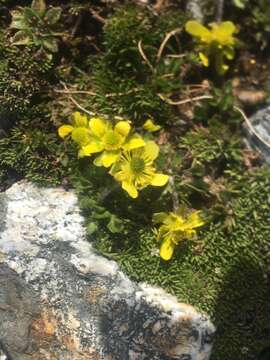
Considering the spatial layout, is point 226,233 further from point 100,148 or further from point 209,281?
point 100,148

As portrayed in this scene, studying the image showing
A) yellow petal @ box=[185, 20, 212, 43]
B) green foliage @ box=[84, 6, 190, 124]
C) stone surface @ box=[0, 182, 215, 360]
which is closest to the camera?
stone surface @ box=[0, 182, 215, 360]

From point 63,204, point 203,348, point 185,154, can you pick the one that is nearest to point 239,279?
point 203,348

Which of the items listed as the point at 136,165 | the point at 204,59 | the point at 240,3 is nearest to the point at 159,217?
the point at 136,165

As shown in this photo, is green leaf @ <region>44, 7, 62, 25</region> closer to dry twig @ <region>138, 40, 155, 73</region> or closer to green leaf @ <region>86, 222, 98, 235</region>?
dry twig @ <region>138, 40, 155, 73</region>

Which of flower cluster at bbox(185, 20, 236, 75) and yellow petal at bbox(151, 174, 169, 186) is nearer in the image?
yellow petal at bbox(151, 174, 169, 186)

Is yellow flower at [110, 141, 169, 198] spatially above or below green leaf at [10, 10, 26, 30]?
below

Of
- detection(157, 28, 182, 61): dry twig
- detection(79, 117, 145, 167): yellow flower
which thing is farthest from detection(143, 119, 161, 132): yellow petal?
→ detection(157, 28, 182, 61): dry twig

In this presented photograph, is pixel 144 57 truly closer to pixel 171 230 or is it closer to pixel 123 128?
pixel 123 128

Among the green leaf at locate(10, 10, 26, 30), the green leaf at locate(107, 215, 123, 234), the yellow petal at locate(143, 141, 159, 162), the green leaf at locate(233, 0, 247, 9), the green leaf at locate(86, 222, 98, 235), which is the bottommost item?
the green leaf at locate(86, 222, 98, 235)

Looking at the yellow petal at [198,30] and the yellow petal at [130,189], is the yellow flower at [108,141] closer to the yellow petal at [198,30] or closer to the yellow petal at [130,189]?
the yellow petal at [130,189]
